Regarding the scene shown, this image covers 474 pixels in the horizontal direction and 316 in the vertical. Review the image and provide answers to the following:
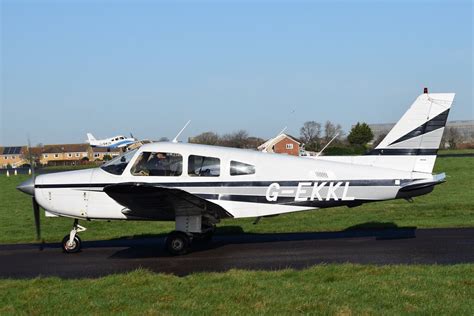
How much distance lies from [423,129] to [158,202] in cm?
513

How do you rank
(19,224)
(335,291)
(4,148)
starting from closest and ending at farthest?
(335,291) < (19,224) < (4,148)

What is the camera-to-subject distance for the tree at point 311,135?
140 feet

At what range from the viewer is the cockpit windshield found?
38.7 ft

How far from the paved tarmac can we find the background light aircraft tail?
1.53 m

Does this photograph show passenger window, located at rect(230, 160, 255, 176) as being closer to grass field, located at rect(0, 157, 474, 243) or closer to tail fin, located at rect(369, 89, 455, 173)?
tail fin, located at rect(369, 89, 455, 173)

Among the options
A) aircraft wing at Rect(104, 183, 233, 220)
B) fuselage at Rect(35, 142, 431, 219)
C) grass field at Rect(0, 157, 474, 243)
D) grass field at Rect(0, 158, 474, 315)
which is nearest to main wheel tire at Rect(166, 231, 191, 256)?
aircraft wing at Rect(104, 183, 233, 220)

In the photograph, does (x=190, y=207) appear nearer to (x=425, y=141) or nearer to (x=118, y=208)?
(x=118, y=208)

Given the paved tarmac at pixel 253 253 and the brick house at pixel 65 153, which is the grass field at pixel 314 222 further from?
the brick house at pixel 65 153

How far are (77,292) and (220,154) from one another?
467 centimetres

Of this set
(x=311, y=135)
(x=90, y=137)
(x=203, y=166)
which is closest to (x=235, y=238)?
(x=203, y=166)

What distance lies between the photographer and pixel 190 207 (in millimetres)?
11453

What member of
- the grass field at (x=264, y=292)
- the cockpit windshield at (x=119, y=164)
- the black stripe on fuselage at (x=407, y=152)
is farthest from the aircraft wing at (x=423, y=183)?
the cockpit windshield at (x=119, y=164)

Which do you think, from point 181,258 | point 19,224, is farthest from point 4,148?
point 181,258

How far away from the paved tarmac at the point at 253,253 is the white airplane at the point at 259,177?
0.74m
